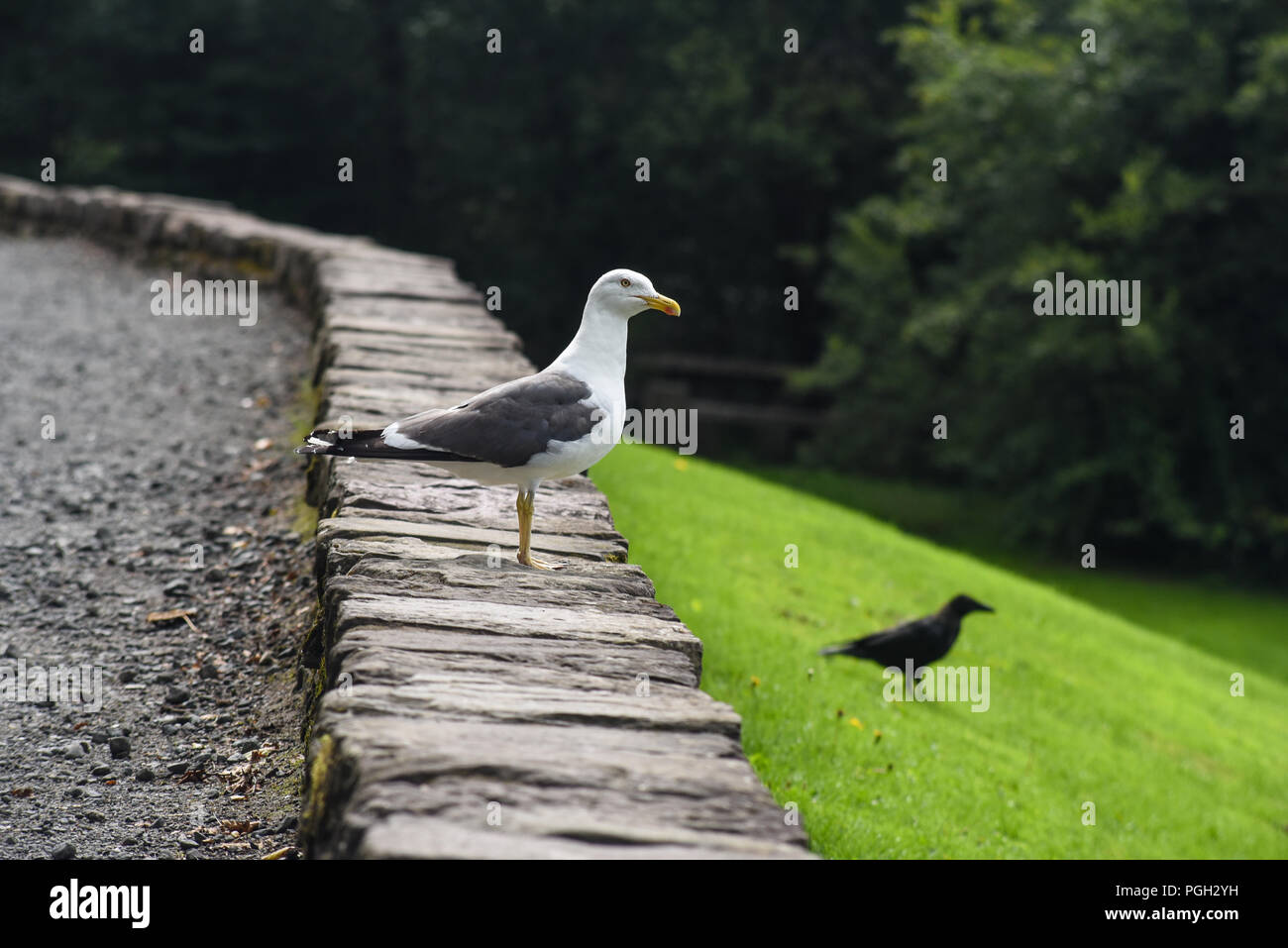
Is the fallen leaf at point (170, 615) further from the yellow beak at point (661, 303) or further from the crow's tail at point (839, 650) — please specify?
the crow's tail at point (839, 650)

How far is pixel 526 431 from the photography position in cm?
383

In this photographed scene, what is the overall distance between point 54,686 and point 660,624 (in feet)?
6.92

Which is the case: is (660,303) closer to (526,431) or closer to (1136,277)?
(526,431)

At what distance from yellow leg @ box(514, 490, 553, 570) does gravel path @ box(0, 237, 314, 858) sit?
2.79 feet

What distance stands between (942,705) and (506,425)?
381 cm

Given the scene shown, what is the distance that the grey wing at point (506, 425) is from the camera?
380cm

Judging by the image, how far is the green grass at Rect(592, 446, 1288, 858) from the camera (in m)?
5.47

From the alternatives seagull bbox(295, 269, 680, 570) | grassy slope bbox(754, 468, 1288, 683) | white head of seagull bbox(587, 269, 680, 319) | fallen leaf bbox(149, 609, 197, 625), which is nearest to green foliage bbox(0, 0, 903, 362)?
grassy slope bbox(754, 468, 1288, 683)

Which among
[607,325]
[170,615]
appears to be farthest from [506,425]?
[170,615]

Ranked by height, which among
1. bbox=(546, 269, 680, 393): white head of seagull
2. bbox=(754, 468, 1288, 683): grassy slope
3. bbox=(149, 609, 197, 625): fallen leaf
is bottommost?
bbox=(754, 468, 1288, 683): grassy slope

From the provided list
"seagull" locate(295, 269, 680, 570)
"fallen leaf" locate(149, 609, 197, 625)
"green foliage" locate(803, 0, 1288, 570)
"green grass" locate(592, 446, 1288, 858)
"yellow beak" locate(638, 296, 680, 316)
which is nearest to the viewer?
"seagull" locate(295, 269, 680, 570)

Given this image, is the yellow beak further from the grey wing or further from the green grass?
the green grass

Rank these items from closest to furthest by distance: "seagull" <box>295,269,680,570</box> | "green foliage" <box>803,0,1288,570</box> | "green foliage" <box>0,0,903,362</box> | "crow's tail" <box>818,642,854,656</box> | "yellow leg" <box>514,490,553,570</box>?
1. "seagull" <box>295,269,680,570</box>
2. "yellow leg" <box>514,490,553,570</box>
3. "crow's tail" <box>818,642,854,656</box>
4. "green foliage" <box>803,0,1288,570</box>
5. "green foliage" <box>0,0,903,362</box>
